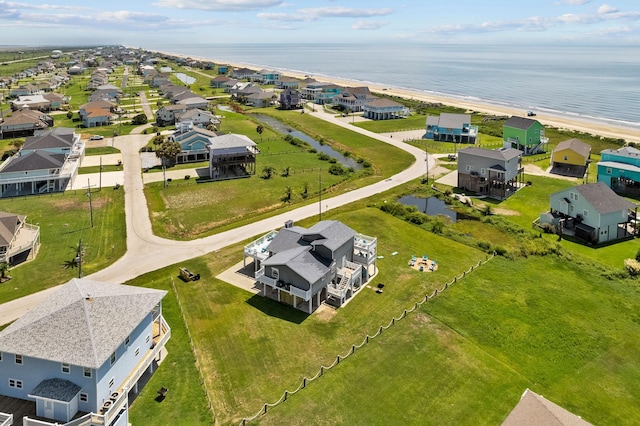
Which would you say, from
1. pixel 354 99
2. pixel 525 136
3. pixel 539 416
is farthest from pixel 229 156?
pixel 354 99

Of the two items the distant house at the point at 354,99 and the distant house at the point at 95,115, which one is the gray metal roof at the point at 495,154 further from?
the distant house at the point at 95,115

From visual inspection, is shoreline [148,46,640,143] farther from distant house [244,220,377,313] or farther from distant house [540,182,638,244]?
distant house [244,220,377,313]

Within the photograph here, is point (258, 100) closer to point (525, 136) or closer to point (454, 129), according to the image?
point (454, 129)

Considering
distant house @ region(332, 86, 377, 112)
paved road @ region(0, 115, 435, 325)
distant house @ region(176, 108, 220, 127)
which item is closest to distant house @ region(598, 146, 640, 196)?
paved road @ region(0, 115, 435, 325)

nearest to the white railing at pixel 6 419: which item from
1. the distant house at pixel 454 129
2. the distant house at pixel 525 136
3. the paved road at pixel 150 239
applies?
the paved road at pixel 150 239

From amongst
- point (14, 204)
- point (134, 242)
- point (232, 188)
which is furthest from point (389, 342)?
point (14, 204)

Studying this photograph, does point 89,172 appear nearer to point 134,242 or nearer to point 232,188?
point 232,188
